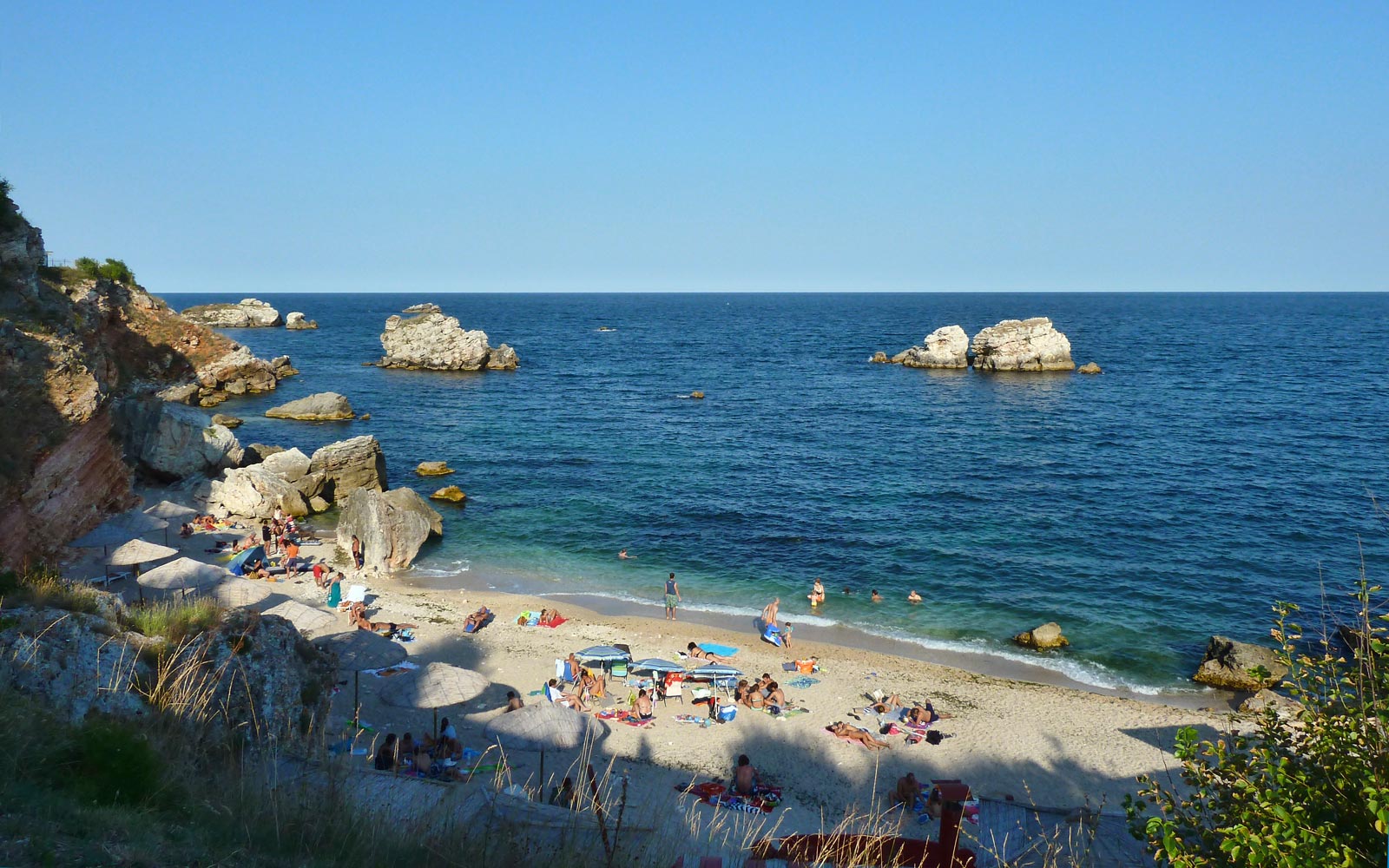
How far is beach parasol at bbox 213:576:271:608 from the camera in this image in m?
21.5

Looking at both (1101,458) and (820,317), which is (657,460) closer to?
(1101,458)

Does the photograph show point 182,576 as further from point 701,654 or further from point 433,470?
point 433,470

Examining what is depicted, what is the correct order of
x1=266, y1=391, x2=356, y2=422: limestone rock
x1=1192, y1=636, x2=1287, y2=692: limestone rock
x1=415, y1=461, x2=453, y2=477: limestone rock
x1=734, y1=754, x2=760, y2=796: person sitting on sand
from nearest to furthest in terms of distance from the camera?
x1=734, y1=754, x2=760, y2=796: person sitting on sand
x1=1192, y1=636, x2=1287, y2=692: limestone rock
x1=415, y1=461, x2=453, y2=477: limestone rock
x1=266, y1=391, x2=356, y2=422: limestone rock

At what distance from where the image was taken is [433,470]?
44094mm

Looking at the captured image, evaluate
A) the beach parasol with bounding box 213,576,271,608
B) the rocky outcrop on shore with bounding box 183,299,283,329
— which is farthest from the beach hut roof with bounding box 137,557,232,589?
the rocky outcrop on shore with bounding box 183,299,283,329

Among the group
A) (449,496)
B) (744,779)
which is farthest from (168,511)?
(744,779)

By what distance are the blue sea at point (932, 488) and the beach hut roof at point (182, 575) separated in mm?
9181

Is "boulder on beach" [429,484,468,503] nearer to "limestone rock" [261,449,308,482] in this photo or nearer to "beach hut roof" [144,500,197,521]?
"limestone rock" [261,449,308,482]

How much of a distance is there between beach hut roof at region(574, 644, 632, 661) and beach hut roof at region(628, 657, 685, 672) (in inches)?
17.6

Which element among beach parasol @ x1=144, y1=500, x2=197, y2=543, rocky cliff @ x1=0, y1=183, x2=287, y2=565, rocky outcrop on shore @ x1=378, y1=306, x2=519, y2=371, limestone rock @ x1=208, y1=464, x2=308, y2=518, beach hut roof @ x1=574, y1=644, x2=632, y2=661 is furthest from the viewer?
rocky outcrop on shore @ x1=378, y1=306, x2=519, y2=371

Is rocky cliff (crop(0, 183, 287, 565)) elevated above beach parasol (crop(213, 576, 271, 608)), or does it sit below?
above

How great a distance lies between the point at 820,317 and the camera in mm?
193625

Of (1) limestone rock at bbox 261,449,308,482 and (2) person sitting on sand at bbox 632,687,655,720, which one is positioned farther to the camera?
(1) limestone rock at bbox 261,449,308,482

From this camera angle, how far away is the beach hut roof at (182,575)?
71.9ft
